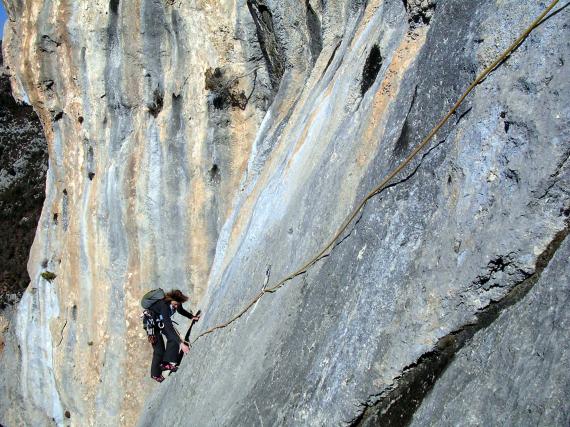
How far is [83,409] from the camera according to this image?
16828 mm

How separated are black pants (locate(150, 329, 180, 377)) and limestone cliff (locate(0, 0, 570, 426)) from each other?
0.65 m

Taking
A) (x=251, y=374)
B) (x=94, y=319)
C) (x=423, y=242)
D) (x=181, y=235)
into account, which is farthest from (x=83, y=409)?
(x=423, y=242)

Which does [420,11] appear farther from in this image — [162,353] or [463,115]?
[162,353]

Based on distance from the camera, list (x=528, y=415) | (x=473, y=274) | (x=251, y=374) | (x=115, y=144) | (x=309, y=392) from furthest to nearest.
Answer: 1. (x=115, y=144)
2. (x=251, y=374)
3. (x=309, y=392)
4. (x=473, y=274)
5. (x=528, y=415)

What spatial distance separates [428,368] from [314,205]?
307 cm

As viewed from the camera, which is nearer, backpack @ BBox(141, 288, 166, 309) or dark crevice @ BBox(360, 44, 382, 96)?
dark crevice @ BBox(360, 44, 382, 96)

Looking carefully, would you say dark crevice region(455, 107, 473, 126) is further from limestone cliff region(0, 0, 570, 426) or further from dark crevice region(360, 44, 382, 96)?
dark crevice region(360, 44, 382, 96)

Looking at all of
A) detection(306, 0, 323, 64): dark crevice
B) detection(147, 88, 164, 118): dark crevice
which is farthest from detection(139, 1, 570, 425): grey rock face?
detection(147, 88, 164, 118): dark crevice

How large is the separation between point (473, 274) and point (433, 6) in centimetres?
268

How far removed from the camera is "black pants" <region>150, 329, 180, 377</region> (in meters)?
11.8

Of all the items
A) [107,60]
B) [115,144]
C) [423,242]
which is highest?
[107,60]

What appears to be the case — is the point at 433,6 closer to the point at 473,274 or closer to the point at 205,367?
the point at 473,274

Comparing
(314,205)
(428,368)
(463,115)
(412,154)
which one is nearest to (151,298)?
(314,205)

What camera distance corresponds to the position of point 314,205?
8.04 m
